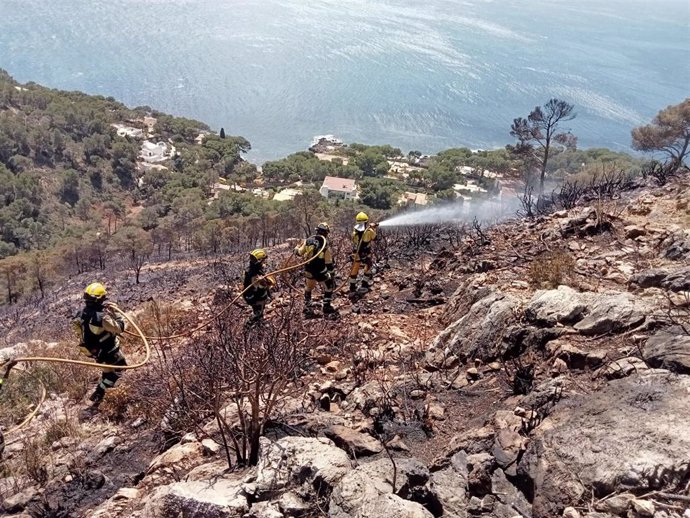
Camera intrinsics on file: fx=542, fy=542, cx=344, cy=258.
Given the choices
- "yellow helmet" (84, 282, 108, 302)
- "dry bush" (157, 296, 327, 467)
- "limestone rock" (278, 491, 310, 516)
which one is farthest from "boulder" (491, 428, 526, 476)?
"yellow helmet" (84, 282, 108, 302)

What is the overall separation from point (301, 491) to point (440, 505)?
948 millimetres

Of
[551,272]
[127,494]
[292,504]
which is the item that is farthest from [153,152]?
[292,504]

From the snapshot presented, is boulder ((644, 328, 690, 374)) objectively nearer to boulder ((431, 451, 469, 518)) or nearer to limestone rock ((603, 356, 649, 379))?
limestone rock ((603, 356, 649, 379))

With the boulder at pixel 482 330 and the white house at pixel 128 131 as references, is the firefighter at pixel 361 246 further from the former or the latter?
the white house at pixel 128 131

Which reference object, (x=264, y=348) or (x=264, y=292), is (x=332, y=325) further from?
(x=264, y=348)

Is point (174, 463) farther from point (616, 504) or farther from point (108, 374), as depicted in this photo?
point (616, 504)

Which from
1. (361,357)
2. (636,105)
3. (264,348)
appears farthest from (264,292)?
(636,105)

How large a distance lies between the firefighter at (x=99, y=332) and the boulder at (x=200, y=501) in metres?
2.48

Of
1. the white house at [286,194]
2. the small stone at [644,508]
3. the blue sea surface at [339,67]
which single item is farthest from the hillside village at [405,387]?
the blue sea surface at [339,67]

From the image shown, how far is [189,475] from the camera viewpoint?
4191mm

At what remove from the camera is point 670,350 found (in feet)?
→ 13.8

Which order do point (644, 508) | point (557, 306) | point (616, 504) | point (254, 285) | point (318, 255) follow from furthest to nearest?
point (318, 255) < point (254, 285) < point (557, 306) < point (616, 504) < point (644, 508)

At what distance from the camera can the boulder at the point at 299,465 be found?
12.4ft

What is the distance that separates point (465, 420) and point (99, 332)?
4006 mm
